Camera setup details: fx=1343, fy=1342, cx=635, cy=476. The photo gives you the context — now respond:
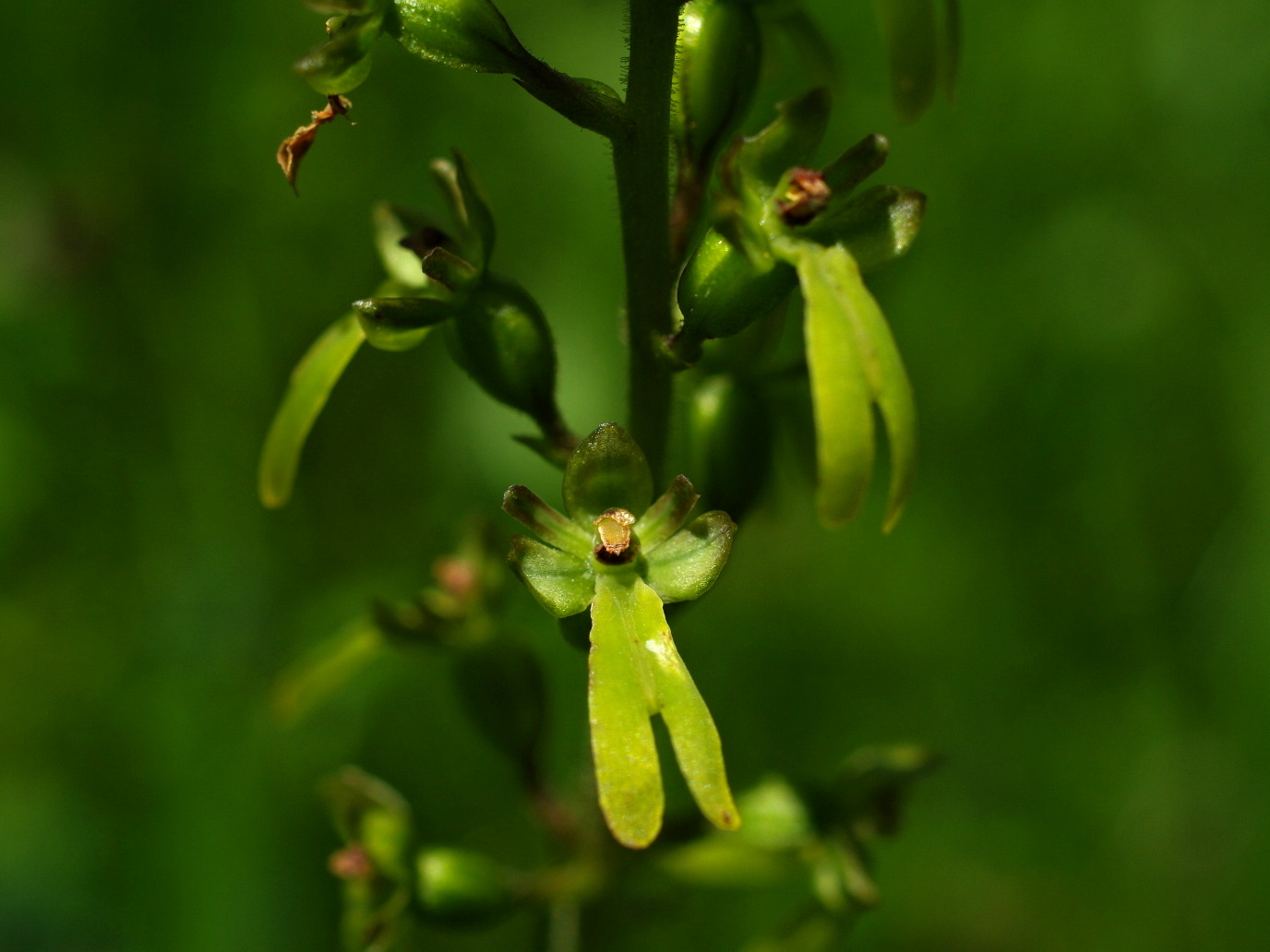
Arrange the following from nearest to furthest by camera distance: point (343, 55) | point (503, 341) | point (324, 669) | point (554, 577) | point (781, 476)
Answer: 1. point (343, 55)
2. point (554, 577)
3. point (503, 341)
4. point (324, 669)
5. point (781, 476)

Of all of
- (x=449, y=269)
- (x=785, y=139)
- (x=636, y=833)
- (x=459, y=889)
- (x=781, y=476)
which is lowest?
(x=459, y=889)

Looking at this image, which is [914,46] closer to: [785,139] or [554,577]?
[785,139]

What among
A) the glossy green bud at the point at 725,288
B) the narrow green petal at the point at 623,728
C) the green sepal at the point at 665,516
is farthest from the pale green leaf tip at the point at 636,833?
the glossy green bud at the point at 725,288

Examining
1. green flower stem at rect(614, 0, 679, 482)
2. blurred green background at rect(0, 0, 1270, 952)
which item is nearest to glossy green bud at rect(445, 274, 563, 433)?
green flower stem at rect(614, 0, 679, 482)

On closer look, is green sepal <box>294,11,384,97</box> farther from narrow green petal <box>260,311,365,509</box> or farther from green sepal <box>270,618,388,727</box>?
green sepal <box>270,618,388,727</box>

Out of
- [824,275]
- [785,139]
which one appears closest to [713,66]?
[785,139]
